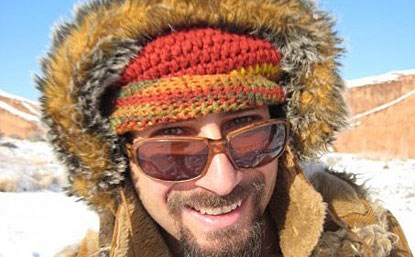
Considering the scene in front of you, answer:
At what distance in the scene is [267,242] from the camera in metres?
1.98

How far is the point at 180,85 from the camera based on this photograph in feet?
5.27

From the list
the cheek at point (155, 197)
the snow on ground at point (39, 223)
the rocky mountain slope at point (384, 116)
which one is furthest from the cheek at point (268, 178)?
the rocky mountain slope at point (384, 116)

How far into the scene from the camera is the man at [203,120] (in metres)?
1.64

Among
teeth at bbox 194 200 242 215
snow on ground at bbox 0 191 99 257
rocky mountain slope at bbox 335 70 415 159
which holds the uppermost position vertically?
teeth at bbox 194 200 242 215

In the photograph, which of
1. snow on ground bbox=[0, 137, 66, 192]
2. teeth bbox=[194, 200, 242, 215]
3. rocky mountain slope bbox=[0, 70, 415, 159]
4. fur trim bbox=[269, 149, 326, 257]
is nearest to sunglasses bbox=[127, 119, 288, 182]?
teeth bbox=[194, 200, 242, 215]

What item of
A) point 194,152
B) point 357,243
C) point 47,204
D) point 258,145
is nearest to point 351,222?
point 357,243

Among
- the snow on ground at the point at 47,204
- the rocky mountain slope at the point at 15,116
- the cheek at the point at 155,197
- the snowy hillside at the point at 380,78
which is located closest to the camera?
the cheek at the point at 155,197

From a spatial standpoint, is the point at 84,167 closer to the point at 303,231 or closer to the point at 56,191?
the point at 303,231

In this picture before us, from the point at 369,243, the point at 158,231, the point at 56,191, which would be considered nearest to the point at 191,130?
the point at 158,231

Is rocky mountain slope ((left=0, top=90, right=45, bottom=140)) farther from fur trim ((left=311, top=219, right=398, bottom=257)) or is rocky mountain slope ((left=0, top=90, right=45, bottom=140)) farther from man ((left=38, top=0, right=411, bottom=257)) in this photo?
fur trim ((left=311, top=219, right=398, bottom=257))

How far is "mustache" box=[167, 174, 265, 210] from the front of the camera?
166 cm

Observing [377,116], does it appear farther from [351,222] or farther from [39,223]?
[351,222]

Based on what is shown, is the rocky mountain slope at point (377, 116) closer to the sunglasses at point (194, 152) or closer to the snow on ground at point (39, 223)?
the snow on ground at point (39, 223)

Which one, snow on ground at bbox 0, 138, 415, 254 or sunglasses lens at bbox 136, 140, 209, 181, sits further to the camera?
snow on ground at bbox 0, 138, 415, 254
